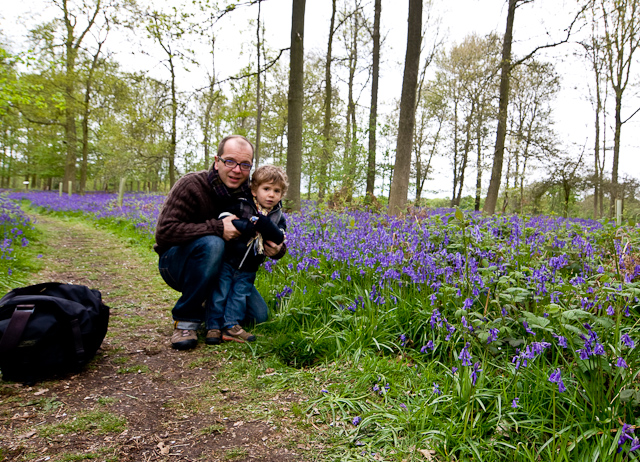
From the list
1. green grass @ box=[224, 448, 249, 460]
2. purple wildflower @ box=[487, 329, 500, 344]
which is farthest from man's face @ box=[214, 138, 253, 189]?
purple wildflower @ box=[487, 329, 500, 344]

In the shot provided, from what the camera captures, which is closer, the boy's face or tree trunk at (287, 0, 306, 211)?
the boy's face

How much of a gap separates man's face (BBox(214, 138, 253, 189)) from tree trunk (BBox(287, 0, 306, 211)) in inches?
201

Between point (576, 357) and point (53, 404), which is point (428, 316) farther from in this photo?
point (53, 404)

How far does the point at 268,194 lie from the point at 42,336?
1.72 metres

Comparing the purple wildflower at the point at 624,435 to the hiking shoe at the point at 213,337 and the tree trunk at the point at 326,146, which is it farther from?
the tree trunk at the point at 326,146

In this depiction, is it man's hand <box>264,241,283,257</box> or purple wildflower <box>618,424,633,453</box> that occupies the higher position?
man's hand <box>264,241,283,257</box>

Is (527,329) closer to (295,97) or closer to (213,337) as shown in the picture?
(213,337)

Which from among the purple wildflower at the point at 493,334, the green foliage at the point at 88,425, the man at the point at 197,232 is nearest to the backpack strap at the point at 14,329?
the green foliage at the point at 88,425

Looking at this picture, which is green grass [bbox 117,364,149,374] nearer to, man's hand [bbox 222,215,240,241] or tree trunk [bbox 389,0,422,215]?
man's hand [bbox 222,215,240,241]

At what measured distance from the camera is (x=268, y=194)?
2.86 metres

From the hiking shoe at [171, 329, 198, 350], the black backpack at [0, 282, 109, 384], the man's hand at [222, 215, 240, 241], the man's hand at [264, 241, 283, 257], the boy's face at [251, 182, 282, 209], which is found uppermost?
the boy's face at [251, 182, 282, 209]

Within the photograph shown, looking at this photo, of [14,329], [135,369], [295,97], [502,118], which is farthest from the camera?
[502,118]

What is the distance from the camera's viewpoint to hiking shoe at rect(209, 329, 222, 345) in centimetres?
279

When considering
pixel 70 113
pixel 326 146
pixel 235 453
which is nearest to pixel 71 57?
pixel 70 113
